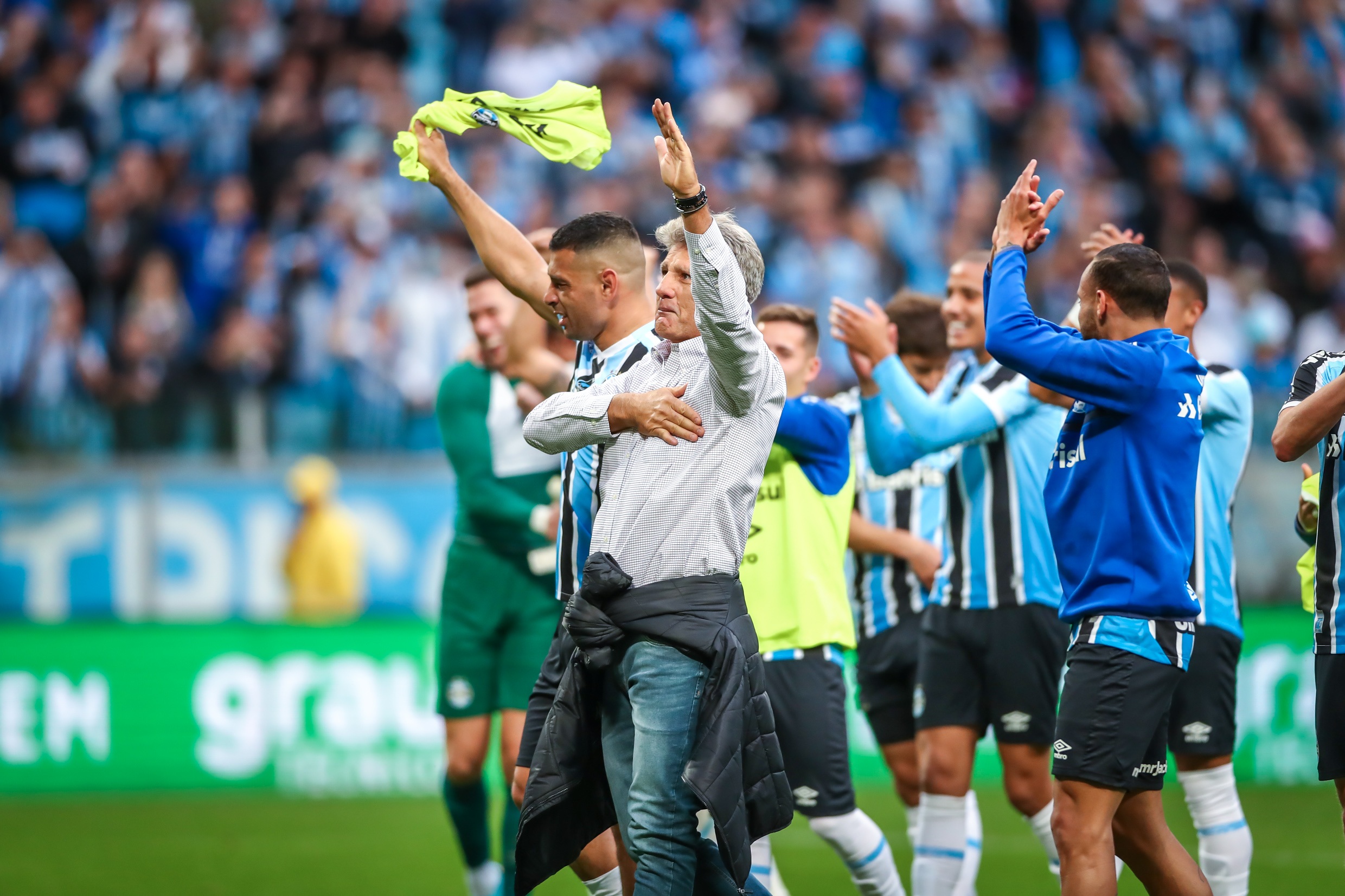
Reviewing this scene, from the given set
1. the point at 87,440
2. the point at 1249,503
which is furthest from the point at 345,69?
the point at 1249,503

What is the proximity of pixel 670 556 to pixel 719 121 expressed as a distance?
1372 cm

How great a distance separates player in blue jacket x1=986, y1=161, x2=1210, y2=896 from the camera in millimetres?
4980

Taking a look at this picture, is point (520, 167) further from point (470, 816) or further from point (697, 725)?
point (697, 725)

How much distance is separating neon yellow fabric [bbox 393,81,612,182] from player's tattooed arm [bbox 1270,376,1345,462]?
2.57 metres

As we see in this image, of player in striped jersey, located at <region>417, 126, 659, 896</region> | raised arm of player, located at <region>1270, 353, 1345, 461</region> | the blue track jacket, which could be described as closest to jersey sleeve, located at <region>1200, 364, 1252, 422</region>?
raised arm of player, located at <region>1270, 353, 1345, 461</region>

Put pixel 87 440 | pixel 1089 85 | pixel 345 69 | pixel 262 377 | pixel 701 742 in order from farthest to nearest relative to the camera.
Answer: pixel 1089 85
pixel 345 69
pixel 262 377
pixel 87 440
pixel 701 742

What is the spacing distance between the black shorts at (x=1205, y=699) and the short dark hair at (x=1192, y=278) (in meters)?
1.31

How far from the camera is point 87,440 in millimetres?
13148

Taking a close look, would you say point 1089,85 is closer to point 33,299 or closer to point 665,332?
point 33,299

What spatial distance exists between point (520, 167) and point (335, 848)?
29.8ft

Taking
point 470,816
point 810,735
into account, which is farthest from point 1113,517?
point 470,816

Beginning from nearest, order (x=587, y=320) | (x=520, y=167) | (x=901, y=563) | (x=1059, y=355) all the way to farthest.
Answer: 1. (x=1059, y=355)
2. (x=587, y=320)
3. (x=901, y=563)
4. (x=520, y=167)

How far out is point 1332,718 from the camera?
520cm

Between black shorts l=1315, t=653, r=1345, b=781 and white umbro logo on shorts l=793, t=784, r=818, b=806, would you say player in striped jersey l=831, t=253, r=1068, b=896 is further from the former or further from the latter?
black shorts l=1315, t=653, r=1345, b=781
